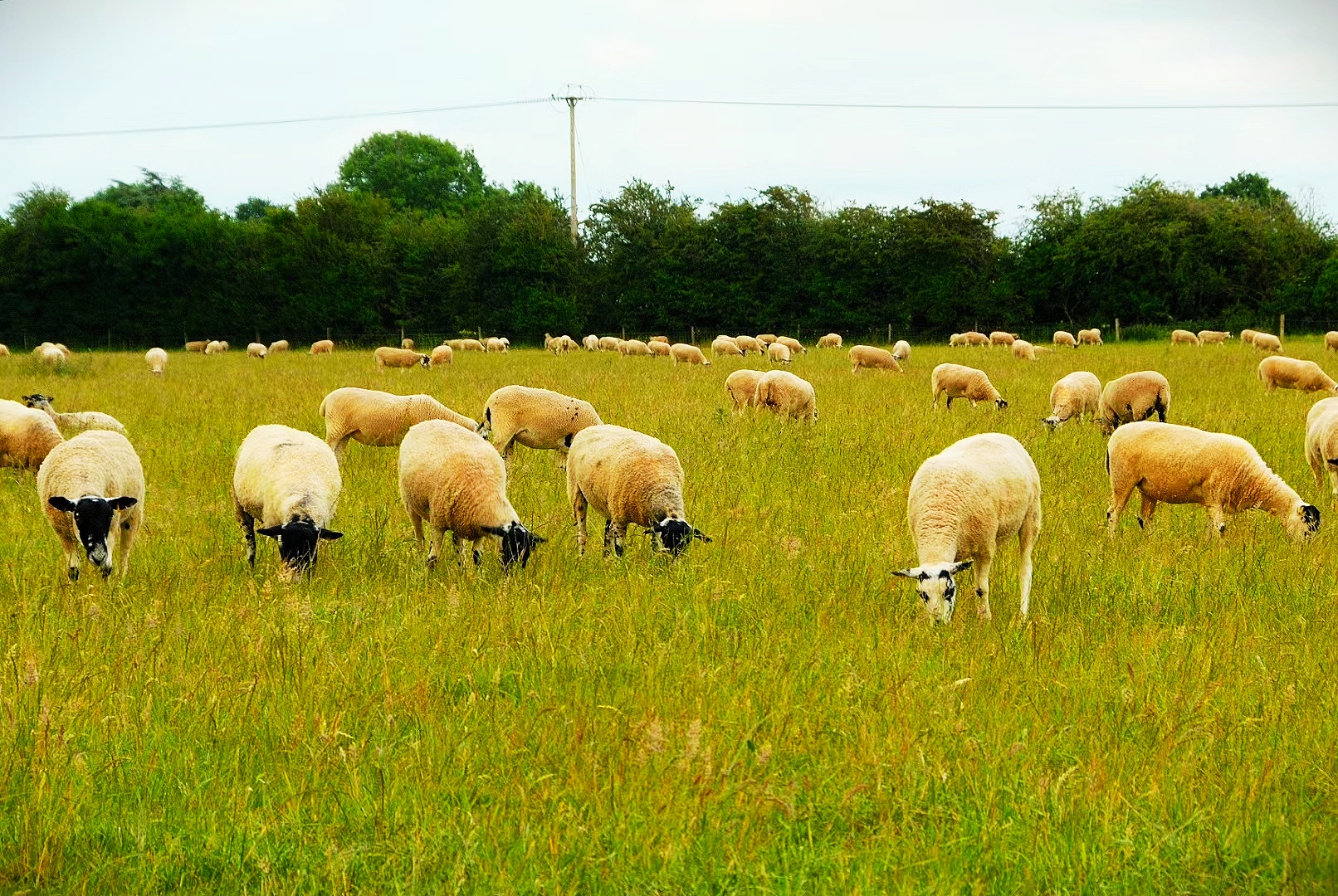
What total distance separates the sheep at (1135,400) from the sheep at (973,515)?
28.5 feet

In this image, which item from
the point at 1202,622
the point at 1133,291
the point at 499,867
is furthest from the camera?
the point at 1133,291

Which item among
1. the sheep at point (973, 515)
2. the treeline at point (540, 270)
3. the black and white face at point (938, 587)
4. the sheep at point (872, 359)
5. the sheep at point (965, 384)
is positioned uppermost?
the treeline at point (540, 270)

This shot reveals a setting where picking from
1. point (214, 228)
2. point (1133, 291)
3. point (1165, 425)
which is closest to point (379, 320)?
point (214, 228)

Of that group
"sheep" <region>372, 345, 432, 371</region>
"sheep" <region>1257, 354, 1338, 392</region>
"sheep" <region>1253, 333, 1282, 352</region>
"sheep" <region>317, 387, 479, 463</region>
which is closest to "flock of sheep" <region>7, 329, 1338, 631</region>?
"sheep" <region>317, 387, 479, 463</region>

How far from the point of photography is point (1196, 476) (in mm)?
8641

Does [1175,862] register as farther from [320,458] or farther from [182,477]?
[182,477]

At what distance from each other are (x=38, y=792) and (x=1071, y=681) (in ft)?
13.8

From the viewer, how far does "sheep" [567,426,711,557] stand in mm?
7566

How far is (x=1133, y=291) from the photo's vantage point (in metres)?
44.8

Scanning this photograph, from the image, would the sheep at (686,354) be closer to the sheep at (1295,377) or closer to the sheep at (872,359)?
the sheep at (872,359)

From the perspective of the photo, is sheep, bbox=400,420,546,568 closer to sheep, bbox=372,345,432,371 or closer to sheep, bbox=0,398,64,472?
sheep, bbox=0,398,64,472

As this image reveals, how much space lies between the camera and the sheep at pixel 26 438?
10164 mm

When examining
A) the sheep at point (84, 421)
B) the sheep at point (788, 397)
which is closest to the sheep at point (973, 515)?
the sheep at point (788, 397)

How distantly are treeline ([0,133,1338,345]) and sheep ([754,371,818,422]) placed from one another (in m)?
A: 33.6
